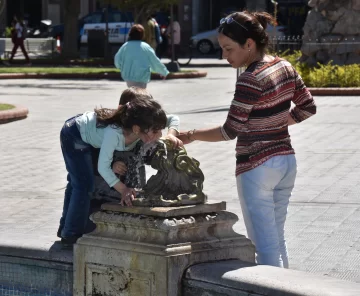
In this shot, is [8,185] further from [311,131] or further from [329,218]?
[311,131]

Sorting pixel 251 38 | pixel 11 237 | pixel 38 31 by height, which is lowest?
pixel 38 31

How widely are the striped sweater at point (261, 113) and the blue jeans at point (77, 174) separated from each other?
3.29 ft

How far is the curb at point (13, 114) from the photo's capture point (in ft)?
57.2

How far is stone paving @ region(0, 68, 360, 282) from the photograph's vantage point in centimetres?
781

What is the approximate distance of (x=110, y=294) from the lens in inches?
203

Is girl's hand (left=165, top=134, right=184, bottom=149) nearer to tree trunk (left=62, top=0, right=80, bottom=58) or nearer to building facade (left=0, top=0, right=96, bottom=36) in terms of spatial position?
tree trunk (left=62, top=0, right=80, bottom=58)

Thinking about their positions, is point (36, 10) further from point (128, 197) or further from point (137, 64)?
point (128, 197)

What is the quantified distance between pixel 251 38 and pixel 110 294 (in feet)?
4.92

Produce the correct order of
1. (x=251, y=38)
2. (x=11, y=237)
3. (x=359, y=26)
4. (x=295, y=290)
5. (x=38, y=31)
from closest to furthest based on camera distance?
(x=295, y=290) → (x=251, y=38) → (x=11, y=237) → (x=359, y=26) → (x=38, y=31)

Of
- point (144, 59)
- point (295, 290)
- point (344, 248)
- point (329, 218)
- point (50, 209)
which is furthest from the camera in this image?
point (144, 59)

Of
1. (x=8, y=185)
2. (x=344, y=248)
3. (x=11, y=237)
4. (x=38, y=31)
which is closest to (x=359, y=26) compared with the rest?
(x=8, y=185)

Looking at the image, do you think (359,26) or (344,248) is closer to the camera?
(344,248)

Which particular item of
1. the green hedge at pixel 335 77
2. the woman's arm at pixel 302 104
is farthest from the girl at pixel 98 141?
the green hedge at pixel 335 77

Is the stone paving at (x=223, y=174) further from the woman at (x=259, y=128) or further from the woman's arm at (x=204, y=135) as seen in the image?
the woman at (x=259, y=128)
